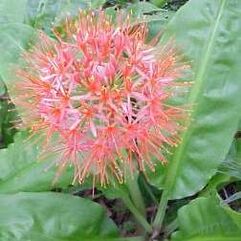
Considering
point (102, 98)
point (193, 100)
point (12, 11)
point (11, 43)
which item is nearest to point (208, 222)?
point (193, 100)

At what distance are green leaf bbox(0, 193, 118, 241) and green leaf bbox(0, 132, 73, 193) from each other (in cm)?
4

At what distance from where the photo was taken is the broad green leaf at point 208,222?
1.33m

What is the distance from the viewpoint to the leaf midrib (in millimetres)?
1400

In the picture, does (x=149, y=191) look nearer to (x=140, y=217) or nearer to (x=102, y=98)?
(x=140, y=217)

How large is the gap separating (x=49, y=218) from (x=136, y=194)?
23cm

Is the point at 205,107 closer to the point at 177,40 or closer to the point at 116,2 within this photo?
the point at 177,40

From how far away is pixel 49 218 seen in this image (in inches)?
52.9

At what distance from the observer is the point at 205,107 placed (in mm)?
1400

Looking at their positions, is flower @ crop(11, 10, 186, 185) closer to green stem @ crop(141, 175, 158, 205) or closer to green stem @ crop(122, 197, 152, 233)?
green stem @ crop(122, 197, 152, 233)

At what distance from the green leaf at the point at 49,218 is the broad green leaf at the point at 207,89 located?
0.18 m

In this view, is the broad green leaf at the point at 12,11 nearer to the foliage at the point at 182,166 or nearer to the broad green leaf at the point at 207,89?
the foliage at the point at 182,166

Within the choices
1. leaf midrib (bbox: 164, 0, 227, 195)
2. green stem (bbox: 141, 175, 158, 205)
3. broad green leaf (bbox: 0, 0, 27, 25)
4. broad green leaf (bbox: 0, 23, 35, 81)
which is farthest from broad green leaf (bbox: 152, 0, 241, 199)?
broad green leaf (bbox: 0, 0, 27, 25)

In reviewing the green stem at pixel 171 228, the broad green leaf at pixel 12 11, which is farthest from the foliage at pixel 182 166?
the broad green leaf at pixel 12 11

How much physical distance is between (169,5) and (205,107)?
72 cm
